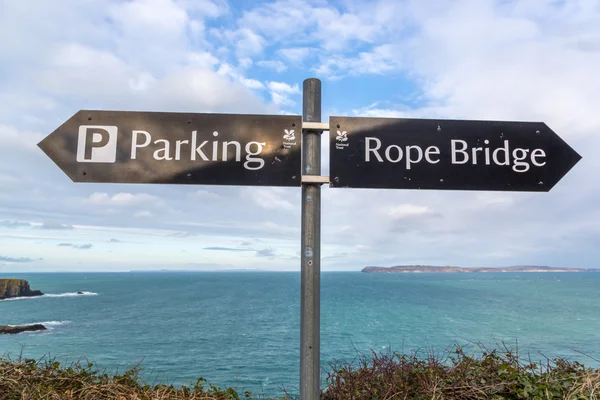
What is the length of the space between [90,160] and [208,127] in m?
0.81

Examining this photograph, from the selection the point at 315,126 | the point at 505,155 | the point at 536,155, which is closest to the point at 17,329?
the point at 315,126

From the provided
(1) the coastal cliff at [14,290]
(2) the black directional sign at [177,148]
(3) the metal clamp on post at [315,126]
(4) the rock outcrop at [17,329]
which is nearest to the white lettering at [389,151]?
(3) the metal clamp on post at [315,126]

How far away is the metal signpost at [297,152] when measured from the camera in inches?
97.3

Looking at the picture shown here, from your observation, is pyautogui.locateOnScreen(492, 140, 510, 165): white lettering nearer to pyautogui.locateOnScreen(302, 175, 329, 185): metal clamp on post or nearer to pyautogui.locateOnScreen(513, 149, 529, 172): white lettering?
pyautogui.locateOnScreen(513, 149, 529, 172): white lettering

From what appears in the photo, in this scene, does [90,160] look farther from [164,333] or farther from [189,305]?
[189,305]

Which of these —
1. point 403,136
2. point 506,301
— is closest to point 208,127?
point 403,136

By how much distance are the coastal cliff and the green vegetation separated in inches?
5726

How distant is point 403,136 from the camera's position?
2561 millimetres

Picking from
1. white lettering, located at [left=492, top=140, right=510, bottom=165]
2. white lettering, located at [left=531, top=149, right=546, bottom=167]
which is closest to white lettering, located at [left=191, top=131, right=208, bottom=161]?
white lettering, located at [left=492, top=140, right=510, bottom=165]

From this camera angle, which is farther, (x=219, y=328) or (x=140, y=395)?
(x=219, y=328)

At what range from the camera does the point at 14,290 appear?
4975 inches

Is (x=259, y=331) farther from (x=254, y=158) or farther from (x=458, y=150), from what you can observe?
(x=458, y=150)

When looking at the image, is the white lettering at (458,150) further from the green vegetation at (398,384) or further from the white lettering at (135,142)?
the white lettering at (135,142)

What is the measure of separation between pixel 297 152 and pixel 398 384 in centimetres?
185
